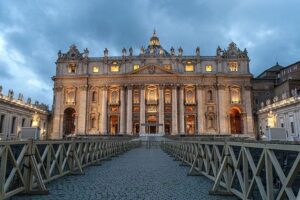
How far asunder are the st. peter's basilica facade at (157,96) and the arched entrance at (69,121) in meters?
0.28

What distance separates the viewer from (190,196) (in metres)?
7.13

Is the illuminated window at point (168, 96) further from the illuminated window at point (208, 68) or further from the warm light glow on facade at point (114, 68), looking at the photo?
the warm light glow on facade at point (114, 68)

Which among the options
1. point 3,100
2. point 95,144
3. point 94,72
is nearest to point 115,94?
point 94,72

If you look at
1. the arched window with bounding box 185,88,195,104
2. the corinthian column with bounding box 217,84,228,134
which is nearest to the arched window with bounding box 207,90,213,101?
the corinthian column with bounding box 217,84,228,134

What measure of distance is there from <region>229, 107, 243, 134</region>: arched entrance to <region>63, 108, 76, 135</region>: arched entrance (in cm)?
4220

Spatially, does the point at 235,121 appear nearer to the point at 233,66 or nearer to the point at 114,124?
the point at 233,66

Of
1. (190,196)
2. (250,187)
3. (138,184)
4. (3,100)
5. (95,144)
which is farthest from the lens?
(3,100)

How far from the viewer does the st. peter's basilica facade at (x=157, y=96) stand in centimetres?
6594

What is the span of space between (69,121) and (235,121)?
148 feet

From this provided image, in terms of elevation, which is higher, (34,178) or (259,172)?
(259,172)

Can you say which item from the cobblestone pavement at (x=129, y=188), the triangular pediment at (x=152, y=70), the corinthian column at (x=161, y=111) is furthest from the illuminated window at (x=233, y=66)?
the cobblestone pavement at (x=129, y=188)

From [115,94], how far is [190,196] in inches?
2479

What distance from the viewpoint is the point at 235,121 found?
2776 inches

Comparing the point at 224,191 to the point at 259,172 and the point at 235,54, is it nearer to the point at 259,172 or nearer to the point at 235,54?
the point at 259,172
